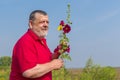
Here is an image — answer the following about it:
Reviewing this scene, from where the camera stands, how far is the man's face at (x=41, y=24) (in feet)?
19.0

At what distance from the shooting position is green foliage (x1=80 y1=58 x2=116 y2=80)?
1470cm

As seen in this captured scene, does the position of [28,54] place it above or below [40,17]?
below

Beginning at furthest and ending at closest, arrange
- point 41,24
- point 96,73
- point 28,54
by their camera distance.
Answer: point 96,73
point 41,24
point 28,54

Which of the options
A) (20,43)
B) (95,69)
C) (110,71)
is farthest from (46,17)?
(110,71)

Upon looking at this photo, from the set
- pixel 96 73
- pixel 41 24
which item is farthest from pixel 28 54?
pixel 96 73

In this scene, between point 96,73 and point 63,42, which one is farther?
point 96,73

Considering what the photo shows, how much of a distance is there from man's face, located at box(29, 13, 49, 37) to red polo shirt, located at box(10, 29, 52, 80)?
98 mm

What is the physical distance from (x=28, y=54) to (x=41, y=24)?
46 centimetres

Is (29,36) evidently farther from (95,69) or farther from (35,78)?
(95,69)

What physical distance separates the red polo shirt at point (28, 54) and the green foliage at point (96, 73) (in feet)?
27.7

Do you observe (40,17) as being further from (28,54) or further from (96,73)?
(96,73)

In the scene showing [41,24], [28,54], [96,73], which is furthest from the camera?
[96,73]

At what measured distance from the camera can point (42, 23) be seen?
19.1ft

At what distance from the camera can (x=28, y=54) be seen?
564cm
